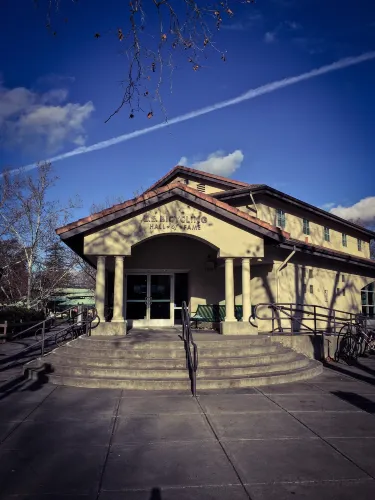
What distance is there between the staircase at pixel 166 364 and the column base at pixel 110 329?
2.10ft

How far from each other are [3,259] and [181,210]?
21563mm

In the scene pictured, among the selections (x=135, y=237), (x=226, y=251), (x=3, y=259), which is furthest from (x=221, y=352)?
(x=3, y=259)

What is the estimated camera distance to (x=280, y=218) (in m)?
16.6

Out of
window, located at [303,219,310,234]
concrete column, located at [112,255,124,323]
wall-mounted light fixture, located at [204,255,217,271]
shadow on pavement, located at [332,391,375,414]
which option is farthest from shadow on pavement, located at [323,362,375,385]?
window, located at [303,219,310,234]

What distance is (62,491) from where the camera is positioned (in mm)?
3453

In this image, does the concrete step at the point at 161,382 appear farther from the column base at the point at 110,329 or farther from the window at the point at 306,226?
the window at the point at 306,226

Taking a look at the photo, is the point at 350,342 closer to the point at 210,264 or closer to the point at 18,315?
the point at 210,264

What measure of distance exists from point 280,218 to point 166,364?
1043cm

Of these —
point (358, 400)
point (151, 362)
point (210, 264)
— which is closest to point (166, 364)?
point (151, 362)

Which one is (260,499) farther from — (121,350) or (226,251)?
(226,251)

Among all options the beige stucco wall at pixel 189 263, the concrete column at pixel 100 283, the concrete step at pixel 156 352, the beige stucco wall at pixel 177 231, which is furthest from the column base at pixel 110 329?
the beige stucco wall at pixel 189 263

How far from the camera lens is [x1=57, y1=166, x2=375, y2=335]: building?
11.1 meters

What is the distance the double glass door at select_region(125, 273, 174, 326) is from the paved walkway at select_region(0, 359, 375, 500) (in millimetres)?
6822

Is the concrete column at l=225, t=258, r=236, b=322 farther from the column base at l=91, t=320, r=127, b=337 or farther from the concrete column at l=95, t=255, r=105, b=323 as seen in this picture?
the concrete column at l=95, t=255, r=105, b=323
